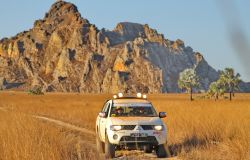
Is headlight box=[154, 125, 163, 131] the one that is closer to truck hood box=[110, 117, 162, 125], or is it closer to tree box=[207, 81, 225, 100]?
truck hood box=[110, 117, 162, 125]

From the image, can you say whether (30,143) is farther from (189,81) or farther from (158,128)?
(189,81)

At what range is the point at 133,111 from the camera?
48.1 feet

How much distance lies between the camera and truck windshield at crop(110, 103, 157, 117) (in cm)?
1451

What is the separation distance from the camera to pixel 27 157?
31.4ft

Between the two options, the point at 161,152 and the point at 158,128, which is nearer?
the point at 161,152

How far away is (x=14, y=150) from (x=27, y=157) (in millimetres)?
392

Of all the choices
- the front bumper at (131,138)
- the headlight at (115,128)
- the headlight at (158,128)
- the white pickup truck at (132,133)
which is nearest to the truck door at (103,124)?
the white pickup truck at (132,133)

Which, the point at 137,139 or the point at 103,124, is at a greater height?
the point at 103,124

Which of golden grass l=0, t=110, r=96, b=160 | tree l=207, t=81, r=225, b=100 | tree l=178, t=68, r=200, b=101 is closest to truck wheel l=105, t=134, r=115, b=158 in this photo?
golden grass l=0, t=110, r=96, b=160

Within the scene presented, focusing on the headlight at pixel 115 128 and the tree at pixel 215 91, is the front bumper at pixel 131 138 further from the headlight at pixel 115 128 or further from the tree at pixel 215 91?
the tree at pixel 215 91

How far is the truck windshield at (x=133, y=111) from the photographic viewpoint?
47.6 ft

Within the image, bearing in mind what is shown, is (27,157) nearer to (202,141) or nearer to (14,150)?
(14,150)

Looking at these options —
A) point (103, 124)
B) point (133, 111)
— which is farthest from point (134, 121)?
point (103, 124)

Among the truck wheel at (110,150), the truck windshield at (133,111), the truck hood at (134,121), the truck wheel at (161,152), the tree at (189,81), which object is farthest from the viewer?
the tree at (189,81)
